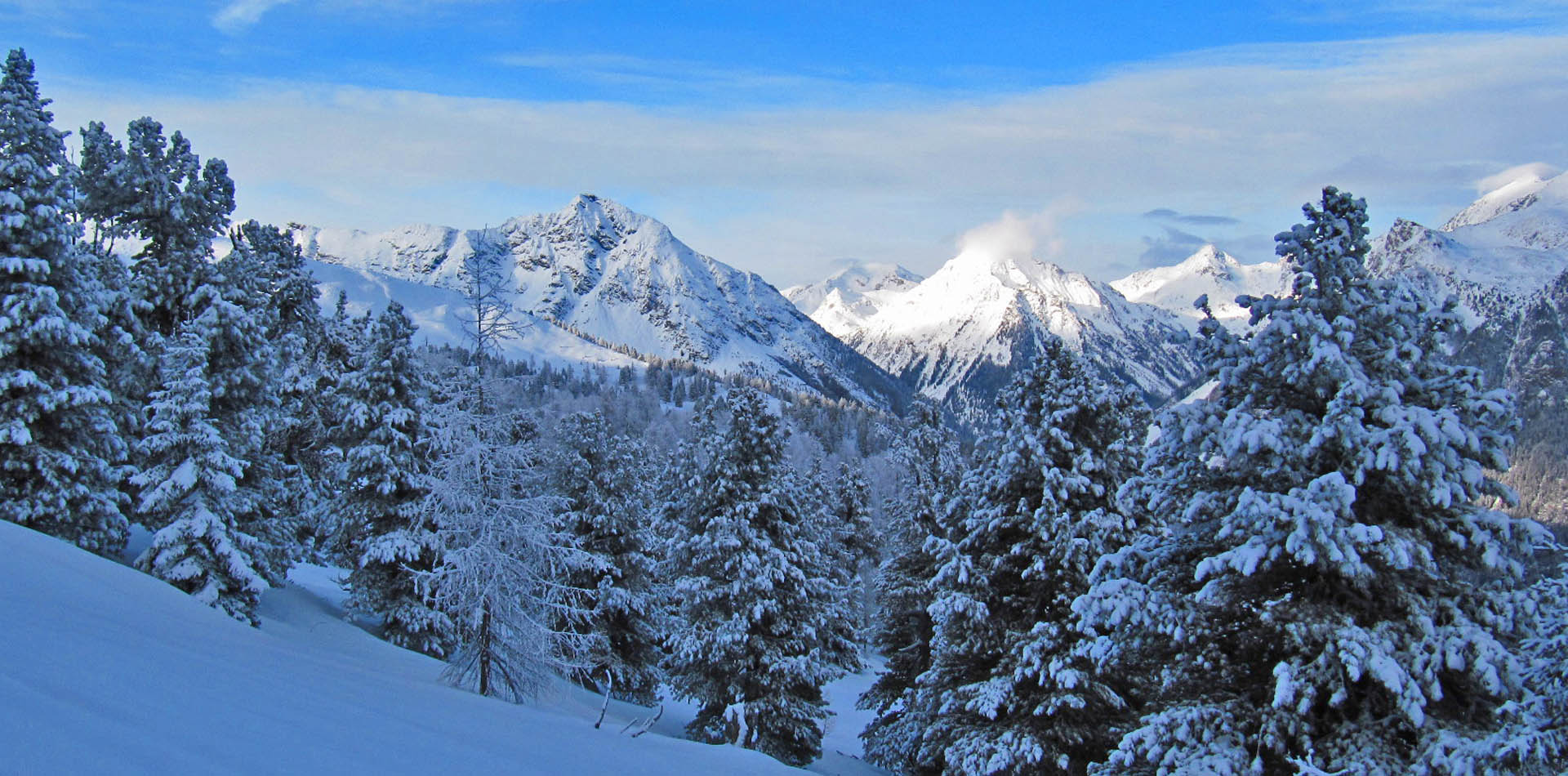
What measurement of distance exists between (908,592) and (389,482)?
14.5m

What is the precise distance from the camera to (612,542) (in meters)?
29.5

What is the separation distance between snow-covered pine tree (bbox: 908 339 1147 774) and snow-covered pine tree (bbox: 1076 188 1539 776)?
198 inches

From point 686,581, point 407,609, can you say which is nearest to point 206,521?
point 407,609

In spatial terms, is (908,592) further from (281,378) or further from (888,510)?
(281,378)

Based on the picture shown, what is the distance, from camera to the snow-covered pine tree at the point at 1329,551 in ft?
29.6

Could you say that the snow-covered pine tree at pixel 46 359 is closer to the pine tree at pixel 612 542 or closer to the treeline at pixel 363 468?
the treeline at pixel 363 468

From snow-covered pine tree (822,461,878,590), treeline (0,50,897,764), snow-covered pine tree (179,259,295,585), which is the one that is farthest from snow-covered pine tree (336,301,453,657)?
snow-covered pine tree (822,461,878,590)

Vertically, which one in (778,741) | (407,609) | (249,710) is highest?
(249,710)

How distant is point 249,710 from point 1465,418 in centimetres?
1285

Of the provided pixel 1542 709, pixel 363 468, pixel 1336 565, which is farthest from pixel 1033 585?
pixel 363 468

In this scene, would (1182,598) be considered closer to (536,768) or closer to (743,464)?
(536,768)

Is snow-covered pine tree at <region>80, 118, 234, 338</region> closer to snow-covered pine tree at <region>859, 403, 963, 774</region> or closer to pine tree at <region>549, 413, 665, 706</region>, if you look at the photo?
pine tree at <region>549, 413, 665, 706</region>

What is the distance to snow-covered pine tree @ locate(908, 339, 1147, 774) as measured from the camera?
52.5 ft

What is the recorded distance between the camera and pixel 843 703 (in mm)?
44844
